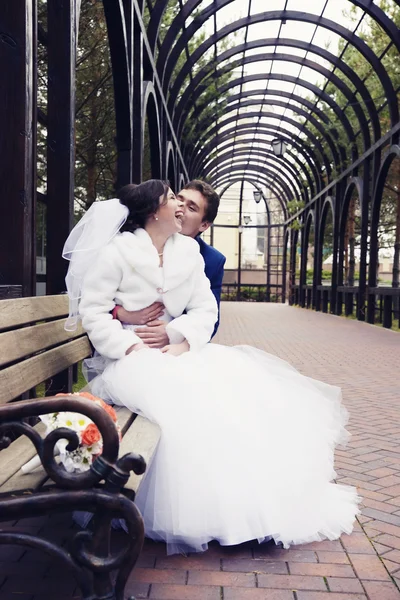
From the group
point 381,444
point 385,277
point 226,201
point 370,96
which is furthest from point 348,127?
point 385,277

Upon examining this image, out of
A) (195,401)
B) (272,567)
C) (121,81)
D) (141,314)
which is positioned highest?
(121,81)

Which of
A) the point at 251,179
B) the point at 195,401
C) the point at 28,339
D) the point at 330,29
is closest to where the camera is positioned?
the point at 195,401

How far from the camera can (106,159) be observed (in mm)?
9633

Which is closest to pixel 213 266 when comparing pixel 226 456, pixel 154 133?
pixel 226 456

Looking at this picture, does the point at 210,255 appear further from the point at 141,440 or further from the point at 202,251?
the point at 141,440

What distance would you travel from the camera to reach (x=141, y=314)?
299 centimetres

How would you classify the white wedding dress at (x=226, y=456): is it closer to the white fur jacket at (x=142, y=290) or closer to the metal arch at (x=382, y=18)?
the white fur jacket at (x=142, y=290)

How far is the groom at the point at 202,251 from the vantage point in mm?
2973

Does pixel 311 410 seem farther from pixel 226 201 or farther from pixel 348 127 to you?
pixel 226 201

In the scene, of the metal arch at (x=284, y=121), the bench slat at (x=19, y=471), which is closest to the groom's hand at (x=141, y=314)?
the bench slat at (x=19, y=471)

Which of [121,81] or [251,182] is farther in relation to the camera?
[251,182]

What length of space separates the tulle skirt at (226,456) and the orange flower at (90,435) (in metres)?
0.53

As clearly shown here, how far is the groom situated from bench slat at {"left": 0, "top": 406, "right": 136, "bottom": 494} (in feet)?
2.05

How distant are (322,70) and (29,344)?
16160 millimetres
